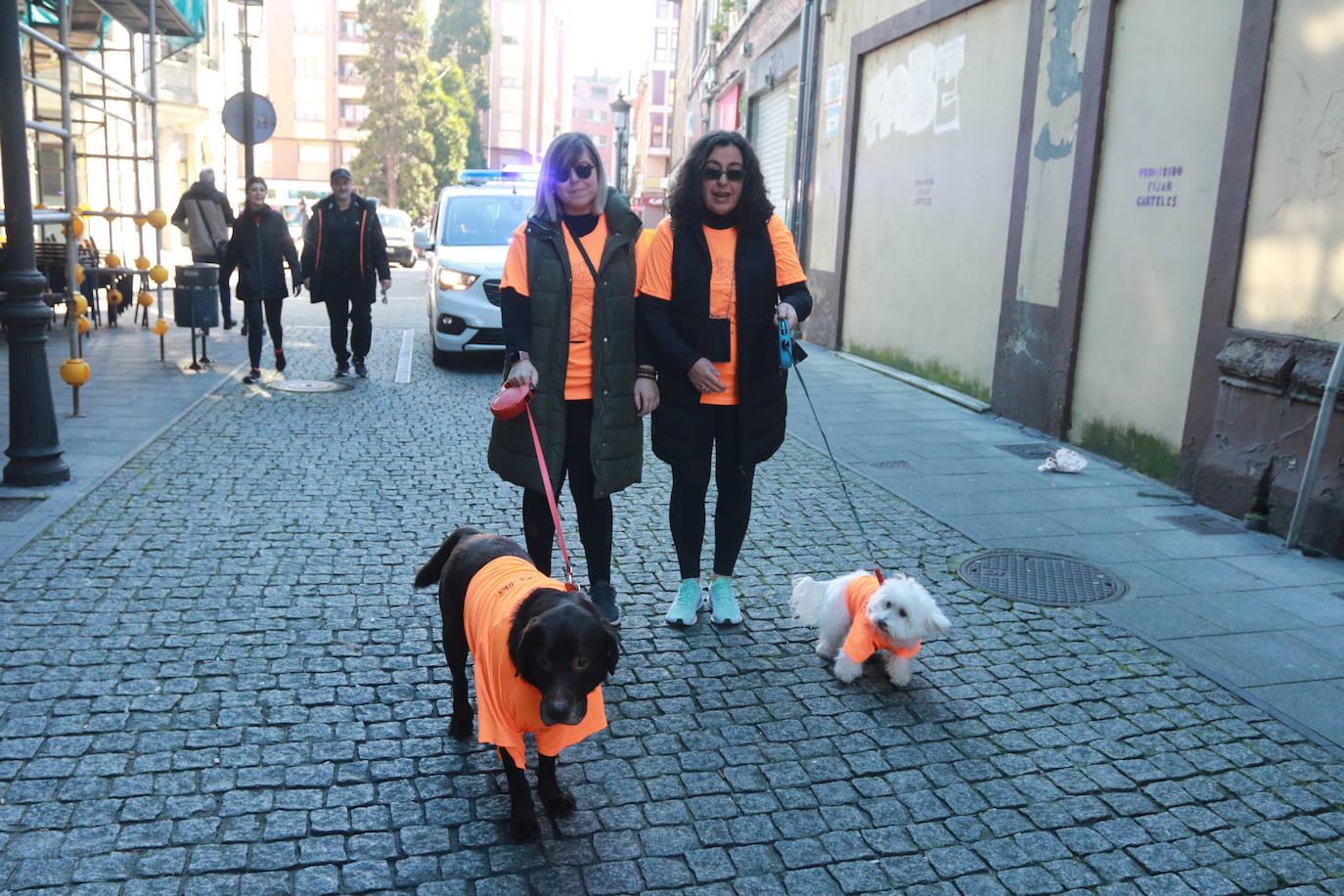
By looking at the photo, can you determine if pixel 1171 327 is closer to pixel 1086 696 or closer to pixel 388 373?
pixel 1086 696

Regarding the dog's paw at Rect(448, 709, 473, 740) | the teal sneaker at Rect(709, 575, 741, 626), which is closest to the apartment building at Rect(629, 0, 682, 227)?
the teal sneaker at Rect(709, 575, 741, 626)

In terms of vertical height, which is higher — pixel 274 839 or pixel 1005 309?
pixel 1005 309

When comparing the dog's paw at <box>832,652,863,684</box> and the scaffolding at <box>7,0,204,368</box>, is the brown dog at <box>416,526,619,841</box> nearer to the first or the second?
the dog's paw at <box>832,652,863,684</box>

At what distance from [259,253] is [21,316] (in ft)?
12.9

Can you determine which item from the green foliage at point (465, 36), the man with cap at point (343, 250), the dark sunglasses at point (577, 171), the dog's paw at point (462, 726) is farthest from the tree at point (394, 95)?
the dog's paw at point (462, 726)

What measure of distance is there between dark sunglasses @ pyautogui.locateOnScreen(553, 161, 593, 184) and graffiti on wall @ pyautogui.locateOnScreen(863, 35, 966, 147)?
7693mm

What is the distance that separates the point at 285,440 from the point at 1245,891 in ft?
22.4

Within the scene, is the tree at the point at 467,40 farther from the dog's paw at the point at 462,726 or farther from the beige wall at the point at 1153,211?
the dog's paw at the point at 462,726

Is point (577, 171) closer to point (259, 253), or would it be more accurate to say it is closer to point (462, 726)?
point (462, 726)

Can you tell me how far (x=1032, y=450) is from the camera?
27.5ft

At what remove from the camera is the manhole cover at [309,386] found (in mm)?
10180

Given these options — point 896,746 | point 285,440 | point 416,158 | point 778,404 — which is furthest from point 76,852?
point 416,158

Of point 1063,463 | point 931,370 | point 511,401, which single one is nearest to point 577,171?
point 511,401

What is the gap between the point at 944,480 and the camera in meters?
7.34
